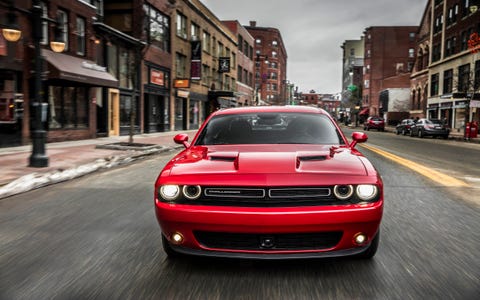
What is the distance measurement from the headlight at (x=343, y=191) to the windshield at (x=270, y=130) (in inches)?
53.0

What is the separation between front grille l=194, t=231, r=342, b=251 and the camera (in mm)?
3133

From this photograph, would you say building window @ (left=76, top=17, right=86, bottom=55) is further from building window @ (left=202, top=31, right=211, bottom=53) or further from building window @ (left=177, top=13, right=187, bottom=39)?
building window @ (left=202, top=31, right=211, bottom=53)

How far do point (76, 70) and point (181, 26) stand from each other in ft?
61.1

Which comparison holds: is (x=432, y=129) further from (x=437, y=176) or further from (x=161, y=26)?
(x=437, y=176)

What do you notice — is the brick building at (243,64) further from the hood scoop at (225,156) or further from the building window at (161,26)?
the hood scoop at (225,156)

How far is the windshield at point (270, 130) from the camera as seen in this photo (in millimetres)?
4557

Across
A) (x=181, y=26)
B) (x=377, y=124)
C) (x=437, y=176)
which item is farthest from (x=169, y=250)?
(x=377, y=124)

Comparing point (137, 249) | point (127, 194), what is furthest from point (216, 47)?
point (137, 249)

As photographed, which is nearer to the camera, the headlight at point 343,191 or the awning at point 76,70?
the headlight at point 343,191

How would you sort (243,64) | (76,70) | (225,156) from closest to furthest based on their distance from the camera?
1. (225,156)
2. (76,70)
3. (243,64)

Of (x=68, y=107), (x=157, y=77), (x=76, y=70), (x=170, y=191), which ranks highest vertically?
(x=157, y=77)

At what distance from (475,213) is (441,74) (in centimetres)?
4381

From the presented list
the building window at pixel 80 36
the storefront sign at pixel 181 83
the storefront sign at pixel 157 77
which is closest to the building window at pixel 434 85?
the storefront sign at pixel 181 83

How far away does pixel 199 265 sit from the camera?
11.6ft
